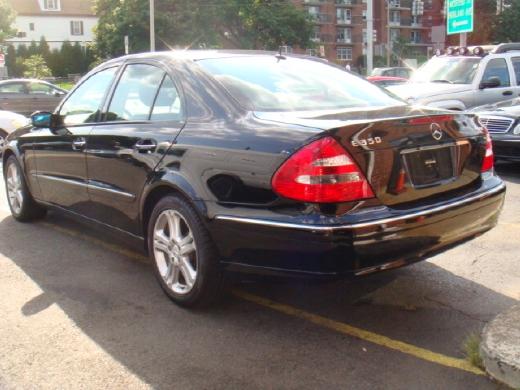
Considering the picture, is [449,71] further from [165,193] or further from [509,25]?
[509,25]

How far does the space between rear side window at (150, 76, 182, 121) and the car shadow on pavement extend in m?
1.18

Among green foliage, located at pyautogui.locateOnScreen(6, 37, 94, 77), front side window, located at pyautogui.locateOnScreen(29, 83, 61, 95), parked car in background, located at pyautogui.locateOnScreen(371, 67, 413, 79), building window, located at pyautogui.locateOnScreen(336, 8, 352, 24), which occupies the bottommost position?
front side window, located at pyautogui.locateOnScreen(29, 83, 61, 95)

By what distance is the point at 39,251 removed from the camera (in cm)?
532

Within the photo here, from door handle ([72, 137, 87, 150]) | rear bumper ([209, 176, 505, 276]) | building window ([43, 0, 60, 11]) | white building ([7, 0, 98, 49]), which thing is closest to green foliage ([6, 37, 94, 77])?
white building ([7, 0, 98, 49])

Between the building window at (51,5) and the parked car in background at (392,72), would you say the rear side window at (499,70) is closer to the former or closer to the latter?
the parked car in background at (392,72)

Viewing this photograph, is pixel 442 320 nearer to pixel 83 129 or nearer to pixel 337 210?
pixel 337 210

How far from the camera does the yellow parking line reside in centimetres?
315

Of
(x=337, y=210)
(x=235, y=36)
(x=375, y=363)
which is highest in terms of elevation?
(x=235, y=36)

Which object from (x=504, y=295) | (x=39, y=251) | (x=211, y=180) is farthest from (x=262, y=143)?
(x=39, y=251)

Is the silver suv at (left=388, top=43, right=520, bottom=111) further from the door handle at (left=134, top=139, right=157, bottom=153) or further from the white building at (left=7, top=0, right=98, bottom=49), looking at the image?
the white building at (left=7, top=0, right=98, bottom=49)

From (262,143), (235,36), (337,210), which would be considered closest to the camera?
(337,210)

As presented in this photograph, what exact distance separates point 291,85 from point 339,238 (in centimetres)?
142

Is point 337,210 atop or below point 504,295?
atop

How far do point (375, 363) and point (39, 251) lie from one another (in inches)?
128
